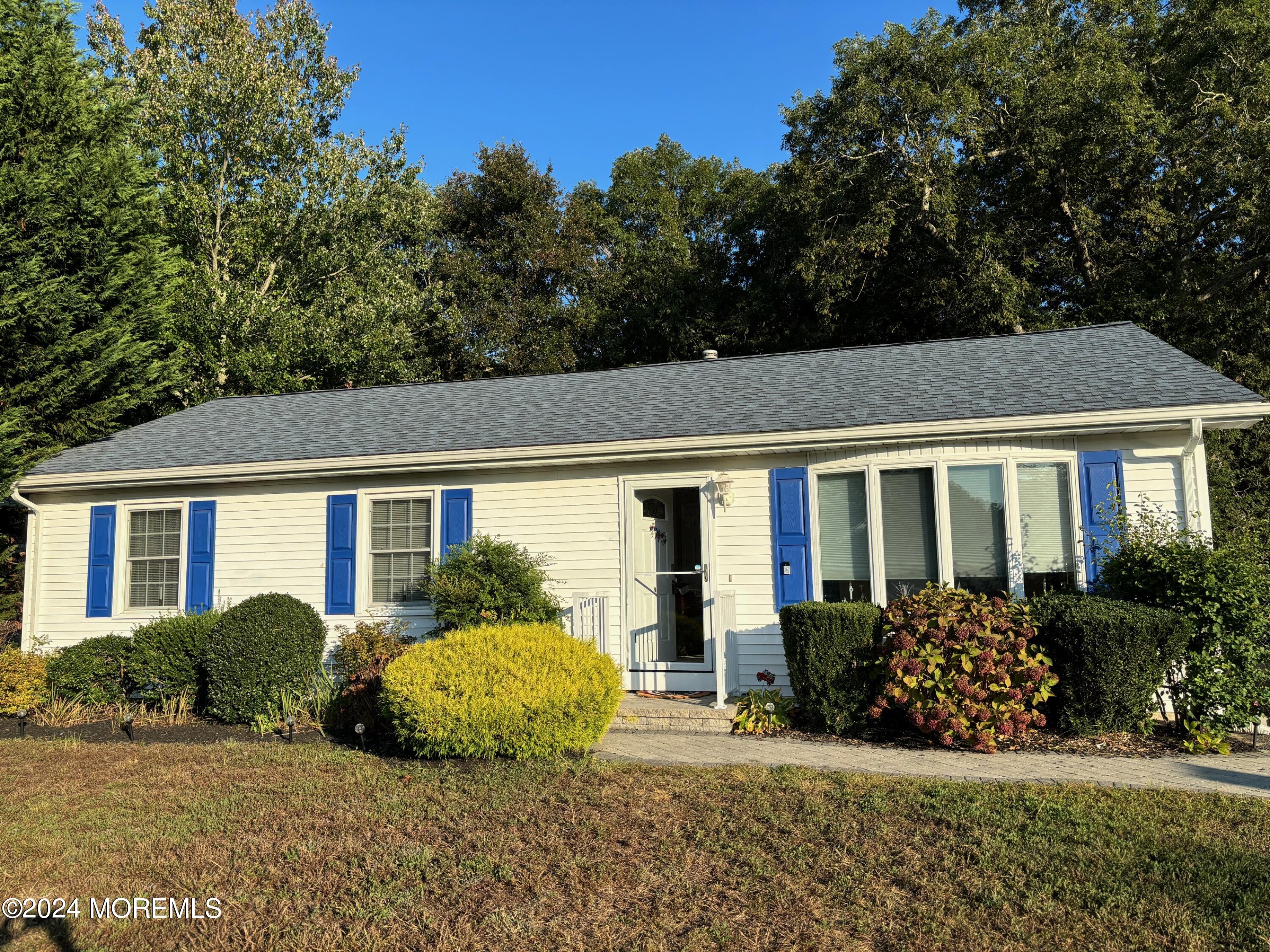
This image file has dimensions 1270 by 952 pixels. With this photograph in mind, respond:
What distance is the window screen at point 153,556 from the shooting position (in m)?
10.4

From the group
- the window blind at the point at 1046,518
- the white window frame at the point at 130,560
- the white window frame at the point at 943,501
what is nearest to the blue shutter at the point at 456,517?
the white window frame at the point at 130,560

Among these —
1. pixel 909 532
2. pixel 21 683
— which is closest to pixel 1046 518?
pixel 909 532

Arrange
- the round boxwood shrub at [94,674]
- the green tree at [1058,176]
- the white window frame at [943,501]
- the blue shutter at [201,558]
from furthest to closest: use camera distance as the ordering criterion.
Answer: the green tree at [1058,176] → the blue shutter at [201,558] → the round boxwood shrub at [94,674] → the white window frame at [943,501]

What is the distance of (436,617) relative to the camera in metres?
9.05

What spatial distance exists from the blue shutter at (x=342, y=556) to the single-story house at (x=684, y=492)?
2cm

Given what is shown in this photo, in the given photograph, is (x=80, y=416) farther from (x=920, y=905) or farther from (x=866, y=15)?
(x=866, y=15)

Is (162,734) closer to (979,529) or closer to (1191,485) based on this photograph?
(979,529)

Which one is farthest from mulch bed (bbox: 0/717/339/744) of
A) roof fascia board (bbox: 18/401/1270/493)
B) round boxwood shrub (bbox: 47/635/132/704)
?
roof fascia board (bbox: 18/401/1270/493)

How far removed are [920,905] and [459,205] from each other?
24.5 metres

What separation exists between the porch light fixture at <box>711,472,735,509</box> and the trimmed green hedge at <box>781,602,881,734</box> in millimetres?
1826

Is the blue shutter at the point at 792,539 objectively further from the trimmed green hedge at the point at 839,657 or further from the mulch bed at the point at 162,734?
the mulch bed at the point at 162,734

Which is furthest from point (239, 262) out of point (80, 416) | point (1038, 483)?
point (1038, 483)

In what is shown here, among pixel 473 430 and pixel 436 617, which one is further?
pixel 473 430

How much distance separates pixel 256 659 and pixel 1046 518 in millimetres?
7716
